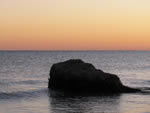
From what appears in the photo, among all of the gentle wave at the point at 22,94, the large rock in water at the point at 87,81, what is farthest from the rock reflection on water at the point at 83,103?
the large rock in water at the point at 87,81

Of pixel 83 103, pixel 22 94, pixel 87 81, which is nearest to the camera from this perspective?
pixel 83 103

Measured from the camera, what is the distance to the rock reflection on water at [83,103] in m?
27.9

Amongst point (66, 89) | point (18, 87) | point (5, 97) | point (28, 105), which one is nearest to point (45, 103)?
point (28, 105)

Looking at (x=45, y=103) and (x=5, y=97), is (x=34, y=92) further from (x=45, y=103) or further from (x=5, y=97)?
(x=45, y=103)

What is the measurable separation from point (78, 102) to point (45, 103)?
107 inches

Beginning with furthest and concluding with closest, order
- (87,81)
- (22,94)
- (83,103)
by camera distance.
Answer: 1. (87,81)
2. (22,94)
3. (83,103)

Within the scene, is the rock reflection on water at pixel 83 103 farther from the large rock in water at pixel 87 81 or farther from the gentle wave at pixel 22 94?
the large rock in water at pixel 87 81

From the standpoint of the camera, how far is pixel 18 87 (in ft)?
145

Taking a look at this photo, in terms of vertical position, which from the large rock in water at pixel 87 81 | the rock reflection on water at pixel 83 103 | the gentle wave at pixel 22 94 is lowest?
the gentle wave at pixel 22 94

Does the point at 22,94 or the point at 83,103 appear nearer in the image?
the point at 83,103

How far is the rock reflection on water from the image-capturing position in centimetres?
2792

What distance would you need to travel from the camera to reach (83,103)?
31.6 m

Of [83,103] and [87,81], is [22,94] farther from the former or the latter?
[83,103]

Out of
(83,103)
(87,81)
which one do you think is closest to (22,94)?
(87,81)
